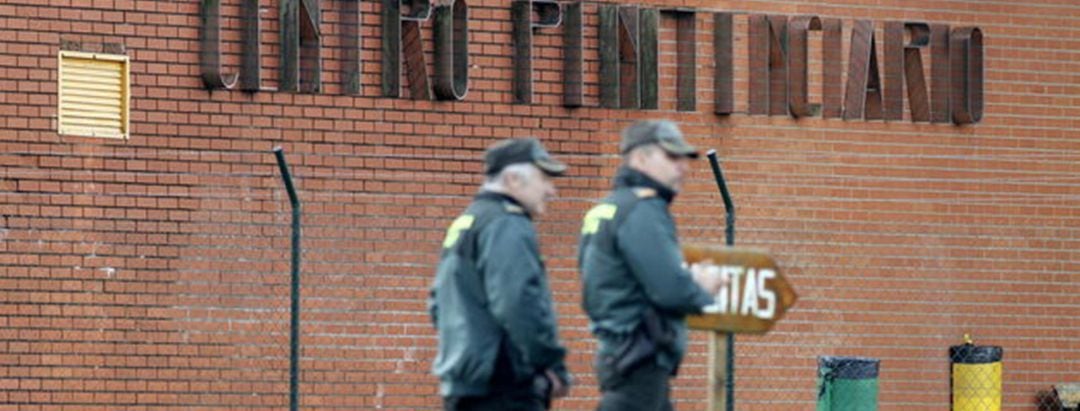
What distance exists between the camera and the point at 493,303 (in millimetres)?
10156

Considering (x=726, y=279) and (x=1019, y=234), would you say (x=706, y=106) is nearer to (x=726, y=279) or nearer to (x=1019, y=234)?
(x=1019, y=234)

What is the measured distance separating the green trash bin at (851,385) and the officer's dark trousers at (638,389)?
630cm

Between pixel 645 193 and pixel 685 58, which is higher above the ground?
pixel 685 58

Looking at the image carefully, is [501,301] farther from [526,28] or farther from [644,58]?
[644,58]

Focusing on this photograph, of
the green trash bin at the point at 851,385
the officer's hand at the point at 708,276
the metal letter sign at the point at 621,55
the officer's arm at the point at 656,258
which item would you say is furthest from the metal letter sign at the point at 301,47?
the officer's arm at the point at 656,258

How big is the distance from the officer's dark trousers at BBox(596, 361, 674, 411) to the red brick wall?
6189mm

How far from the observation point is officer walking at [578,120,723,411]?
10.4 m

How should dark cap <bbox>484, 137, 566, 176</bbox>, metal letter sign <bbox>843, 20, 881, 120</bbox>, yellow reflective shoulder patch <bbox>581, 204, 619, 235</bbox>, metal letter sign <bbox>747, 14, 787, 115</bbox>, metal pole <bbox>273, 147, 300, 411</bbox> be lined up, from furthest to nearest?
metal letter sign <bbox>843, 20, 881, 120</bbox> < metal letter sign <bbox>747, 14, 787, 115</bbox> < metal pole <bbox>273, 147, 300, 411</bbox> < yellow reflective shoulder patch <bbox>581, 204, 619, 235</bbox> < dark cap <bbox>484, 137, 566, 176</bbox>

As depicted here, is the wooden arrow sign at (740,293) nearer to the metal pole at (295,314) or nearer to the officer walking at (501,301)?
the officer walking at (501,301)

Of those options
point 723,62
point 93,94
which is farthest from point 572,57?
point 93,94

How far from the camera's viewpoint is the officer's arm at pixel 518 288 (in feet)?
33.1

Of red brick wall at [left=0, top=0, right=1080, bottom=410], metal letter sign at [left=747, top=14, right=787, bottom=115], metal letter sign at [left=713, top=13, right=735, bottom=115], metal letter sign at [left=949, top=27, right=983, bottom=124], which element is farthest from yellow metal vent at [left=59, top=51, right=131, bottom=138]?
metal letter sign at [left=949, top=27, right=983, bottom=124]

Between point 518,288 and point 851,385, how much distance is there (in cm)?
717

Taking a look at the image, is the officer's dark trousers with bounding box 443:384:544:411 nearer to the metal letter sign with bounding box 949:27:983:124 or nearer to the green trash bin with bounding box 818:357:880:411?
the green trash bin with bounding box 818:357:880:411
